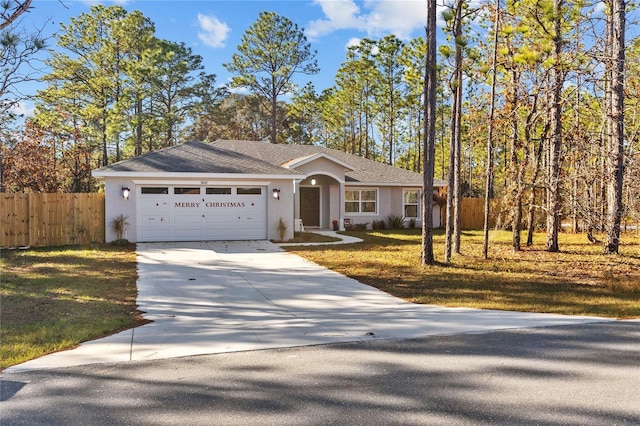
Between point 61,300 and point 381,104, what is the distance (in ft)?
95.2

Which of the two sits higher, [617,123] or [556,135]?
[617,123]

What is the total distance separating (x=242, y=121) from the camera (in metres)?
36.6

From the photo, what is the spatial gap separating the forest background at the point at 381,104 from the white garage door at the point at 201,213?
16.1 feet

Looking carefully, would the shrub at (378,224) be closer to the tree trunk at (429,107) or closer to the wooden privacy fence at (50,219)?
the tree trunk at (429,107)

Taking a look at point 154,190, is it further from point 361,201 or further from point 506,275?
point 506,275

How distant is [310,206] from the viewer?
72.4 ft

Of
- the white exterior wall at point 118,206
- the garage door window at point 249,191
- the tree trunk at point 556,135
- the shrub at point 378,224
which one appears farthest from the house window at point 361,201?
the white exterior wall at point 118,206

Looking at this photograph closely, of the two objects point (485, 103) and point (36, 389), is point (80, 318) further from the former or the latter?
point (485, 103)

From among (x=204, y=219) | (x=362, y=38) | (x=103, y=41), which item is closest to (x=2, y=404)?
(x=204, y=219)

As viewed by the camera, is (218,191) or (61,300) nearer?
(61,300)

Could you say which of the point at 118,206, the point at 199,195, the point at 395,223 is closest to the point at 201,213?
Answer: the point at 199,195

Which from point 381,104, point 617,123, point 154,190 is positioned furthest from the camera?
point 381,104

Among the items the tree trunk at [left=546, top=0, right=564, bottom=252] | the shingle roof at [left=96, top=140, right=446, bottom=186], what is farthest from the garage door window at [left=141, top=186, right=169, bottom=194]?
the tree trunk at [left=546, top=0, right=564, bottom=252]

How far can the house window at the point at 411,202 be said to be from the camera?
2380 centimetres
